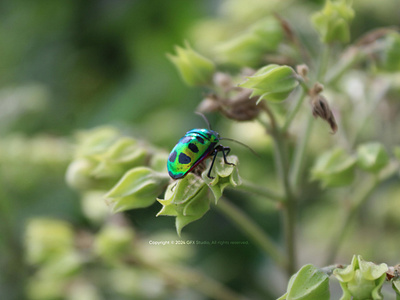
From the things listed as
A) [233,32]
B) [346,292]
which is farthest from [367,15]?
[346,292]

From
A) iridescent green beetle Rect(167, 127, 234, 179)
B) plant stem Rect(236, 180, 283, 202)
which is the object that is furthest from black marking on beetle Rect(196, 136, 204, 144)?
plant stem Rect(236, 180, 283, 202)

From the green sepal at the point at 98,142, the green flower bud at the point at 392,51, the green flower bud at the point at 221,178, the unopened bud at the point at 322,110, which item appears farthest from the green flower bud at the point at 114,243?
the green flower bud at the point at 392,51

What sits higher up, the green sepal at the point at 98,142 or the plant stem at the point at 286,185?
the green sepal at the point at 98,142

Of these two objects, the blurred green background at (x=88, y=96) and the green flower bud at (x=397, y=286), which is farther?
the blurred green background at (x=88, y=96)

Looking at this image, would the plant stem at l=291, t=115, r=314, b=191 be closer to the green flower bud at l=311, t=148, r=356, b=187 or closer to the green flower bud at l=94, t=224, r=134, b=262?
the green flower bud at l=311, t=148, r=356, b=187

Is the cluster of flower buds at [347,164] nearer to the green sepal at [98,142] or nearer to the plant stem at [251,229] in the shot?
the plant stem at [251,229]

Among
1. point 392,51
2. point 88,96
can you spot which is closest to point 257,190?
point 392,51

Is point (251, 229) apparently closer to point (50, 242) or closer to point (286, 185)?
point (286, 185)
